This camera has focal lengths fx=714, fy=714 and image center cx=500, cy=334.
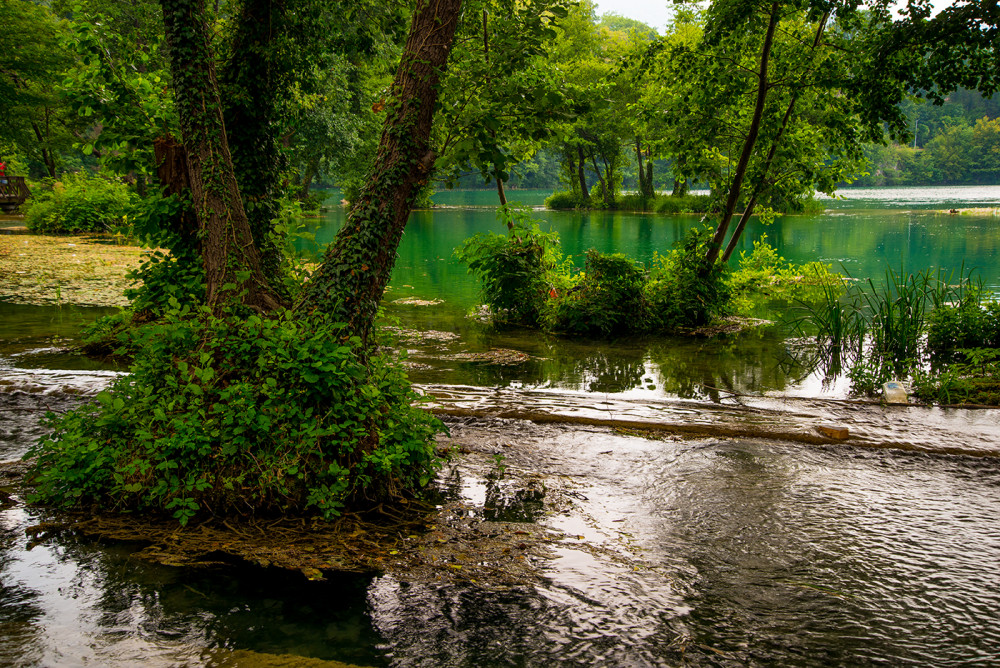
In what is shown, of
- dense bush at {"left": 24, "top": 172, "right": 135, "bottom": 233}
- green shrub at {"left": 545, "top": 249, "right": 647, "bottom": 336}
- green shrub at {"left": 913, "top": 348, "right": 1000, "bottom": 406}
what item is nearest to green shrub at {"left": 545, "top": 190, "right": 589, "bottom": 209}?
dense bush at {"left": 24, "top": 172, "right": 135, "bottom": 233}

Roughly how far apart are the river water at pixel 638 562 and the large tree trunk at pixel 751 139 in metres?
3.72

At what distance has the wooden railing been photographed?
116ft

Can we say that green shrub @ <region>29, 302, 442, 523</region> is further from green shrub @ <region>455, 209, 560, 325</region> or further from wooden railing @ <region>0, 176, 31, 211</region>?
wooden railing @ <region>0, 176, 31, 211</region>

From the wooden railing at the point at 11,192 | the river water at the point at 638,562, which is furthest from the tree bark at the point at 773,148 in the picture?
the wooden railing at the point at 11,192

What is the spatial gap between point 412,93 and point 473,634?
395 cm

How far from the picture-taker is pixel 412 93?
18.4 feet

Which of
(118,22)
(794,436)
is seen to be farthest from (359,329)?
(118,22)

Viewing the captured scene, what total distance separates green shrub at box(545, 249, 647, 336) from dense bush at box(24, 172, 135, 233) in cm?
2100

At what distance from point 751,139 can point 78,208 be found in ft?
84.7

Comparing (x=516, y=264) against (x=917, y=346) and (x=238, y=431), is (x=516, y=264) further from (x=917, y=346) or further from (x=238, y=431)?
(x=238, y=431)

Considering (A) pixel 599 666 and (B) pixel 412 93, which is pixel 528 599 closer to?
(A) pixel 599 666

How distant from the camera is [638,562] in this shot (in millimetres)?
4777

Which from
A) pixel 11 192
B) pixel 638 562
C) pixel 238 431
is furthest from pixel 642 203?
pixel 238 431

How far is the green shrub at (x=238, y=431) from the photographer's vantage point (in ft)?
16.4
